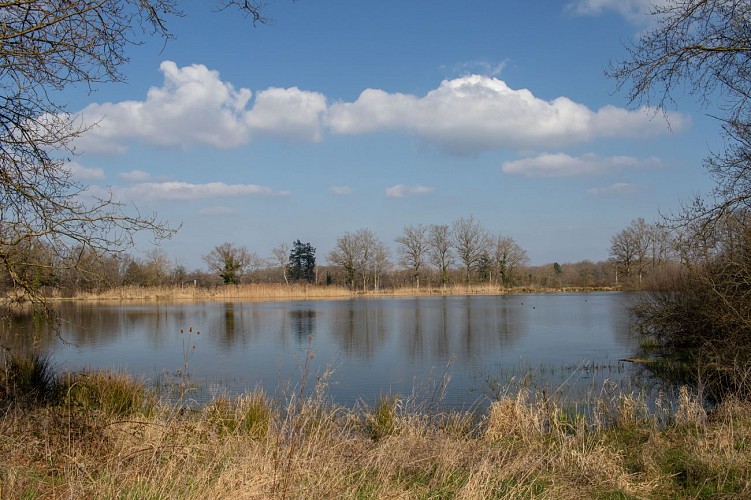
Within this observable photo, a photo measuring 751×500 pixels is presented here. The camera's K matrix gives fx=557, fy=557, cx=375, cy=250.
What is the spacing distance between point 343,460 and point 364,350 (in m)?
11.4

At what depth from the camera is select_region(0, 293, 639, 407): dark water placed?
10758 millimetres

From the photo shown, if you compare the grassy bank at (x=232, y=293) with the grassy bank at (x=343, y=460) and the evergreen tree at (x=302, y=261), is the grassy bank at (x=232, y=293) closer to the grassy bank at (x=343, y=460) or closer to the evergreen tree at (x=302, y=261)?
the evergreen tree at (x=302, y=261)

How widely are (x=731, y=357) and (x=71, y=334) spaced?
1960 cm

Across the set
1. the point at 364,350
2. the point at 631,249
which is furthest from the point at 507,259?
the point at 364,350

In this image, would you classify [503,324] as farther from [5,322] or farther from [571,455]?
[5,322]

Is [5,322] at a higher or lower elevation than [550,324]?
higher

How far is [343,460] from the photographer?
4.45 m

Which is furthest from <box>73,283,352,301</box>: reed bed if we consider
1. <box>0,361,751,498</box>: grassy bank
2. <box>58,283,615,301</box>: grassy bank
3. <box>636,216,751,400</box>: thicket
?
<box>0,361,751,498</box>: grassy bank

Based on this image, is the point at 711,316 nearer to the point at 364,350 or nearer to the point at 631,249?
the point at 364,350

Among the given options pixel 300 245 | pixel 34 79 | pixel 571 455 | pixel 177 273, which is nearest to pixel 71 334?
pixel 34 79

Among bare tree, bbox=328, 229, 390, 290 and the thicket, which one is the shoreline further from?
the thicket

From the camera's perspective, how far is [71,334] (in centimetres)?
1959

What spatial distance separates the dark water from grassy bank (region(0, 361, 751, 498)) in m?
1.15

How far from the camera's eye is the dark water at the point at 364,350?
10758mm
